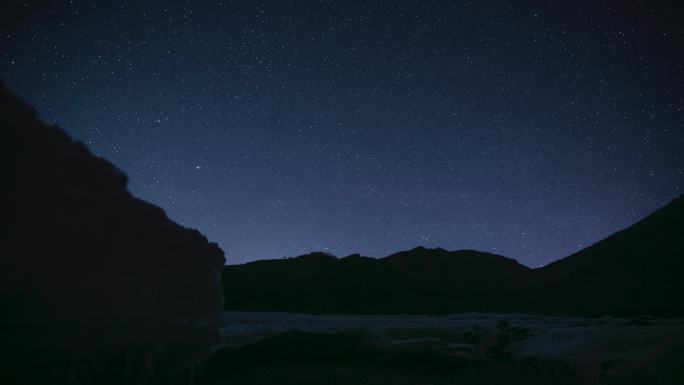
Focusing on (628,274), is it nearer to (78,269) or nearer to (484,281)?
(484,281)

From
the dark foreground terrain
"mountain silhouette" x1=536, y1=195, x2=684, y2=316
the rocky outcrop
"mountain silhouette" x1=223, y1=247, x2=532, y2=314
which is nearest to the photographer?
the rocky outcrop

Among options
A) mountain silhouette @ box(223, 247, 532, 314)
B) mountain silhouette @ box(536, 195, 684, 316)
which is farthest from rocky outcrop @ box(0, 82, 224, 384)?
mountain silhouette @ box(223, 247, 532, 314)

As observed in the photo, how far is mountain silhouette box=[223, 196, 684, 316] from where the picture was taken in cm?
3500

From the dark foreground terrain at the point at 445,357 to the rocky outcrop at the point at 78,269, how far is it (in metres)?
2.37

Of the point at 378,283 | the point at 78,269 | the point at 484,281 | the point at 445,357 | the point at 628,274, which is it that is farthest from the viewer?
the point at 484,281

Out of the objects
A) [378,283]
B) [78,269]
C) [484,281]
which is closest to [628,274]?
[484,281]

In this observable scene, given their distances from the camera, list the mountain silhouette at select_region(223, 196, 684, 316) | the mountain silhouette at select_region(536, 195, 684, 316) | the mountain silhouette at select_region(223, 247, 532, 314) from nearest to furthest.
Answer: the mountain silhouette at select_region(536, 195, 684, 316)
the mountain silhouette at select_region(223, 196, 684, 316)
the mountain silhouette at select_region(223, 247, 532, 314)

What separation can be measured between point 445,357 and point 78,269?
7375 mm

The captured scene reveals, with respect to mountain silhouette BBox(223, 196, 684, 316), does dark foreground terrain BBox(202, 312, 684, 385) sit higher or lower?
lower

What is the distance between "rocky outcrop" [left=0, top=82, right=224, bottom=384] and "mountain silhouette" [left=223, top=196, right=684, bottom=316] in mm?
32343

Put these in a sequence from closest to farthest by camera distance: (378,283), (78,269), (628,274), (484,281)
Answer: (78,269) → (628,274) → (378,283) → (484,281)

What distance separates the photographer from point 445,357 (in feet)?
29.5

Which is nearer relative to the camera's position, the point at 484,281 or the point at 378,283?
the point at 378,283

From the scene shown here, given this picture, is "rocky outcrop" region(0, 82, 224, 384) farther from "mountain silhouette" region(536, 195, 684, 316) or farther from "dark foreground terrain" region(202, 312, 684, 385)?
"mountain silhouette" region(536, 195, 684, 316)
